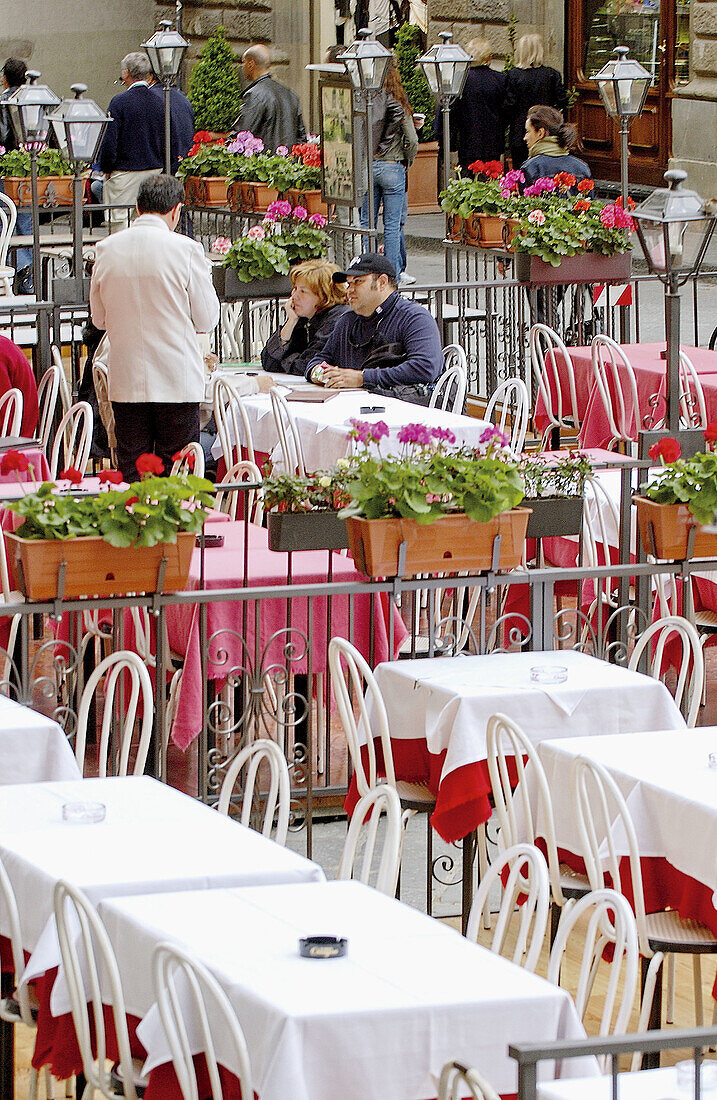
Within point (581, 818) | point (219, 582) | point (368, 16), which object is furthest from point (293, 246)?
point (368, 16)

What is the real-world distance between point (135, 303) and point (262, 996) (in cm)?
510

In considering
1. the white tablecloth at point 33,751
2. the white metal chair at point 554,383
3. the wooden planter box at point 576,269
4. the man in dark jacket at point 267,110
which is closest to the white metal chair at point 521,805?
the white tablecloth at point 33,751

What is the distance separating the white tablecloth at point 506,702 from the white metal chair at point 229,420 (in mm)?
2604

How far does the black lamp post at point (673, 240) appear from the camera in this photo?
23.5ft

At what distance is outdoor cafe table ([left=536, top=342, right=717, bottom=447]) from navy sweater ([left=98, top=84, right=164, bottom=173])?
17.6 feet

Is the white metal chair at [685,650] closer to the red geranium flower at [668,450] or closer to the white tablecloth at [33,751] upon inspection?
the red geranium flower at [668,450]

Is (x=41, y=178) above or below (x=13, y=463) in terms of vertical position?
above

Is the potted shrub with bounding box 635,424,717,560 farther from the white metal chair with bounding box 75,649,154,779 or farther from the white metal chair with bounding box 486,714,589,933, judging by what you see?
the white metal chair with bounding box 75,649,154,779

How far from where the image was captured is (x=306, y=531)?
19.3 feet

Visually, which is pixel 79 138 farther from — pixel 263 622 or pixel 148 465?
pixel 148 465

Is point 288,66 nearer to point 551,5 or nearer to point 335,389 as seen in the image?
point 551,5

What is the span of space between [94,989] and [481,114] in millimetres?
14346

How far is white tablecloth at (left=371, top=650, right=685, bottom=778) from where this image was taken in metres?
5.33

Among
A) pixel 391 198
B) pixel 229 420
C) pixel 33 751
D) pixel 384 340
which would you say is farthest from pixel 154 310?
pixel 391 198
